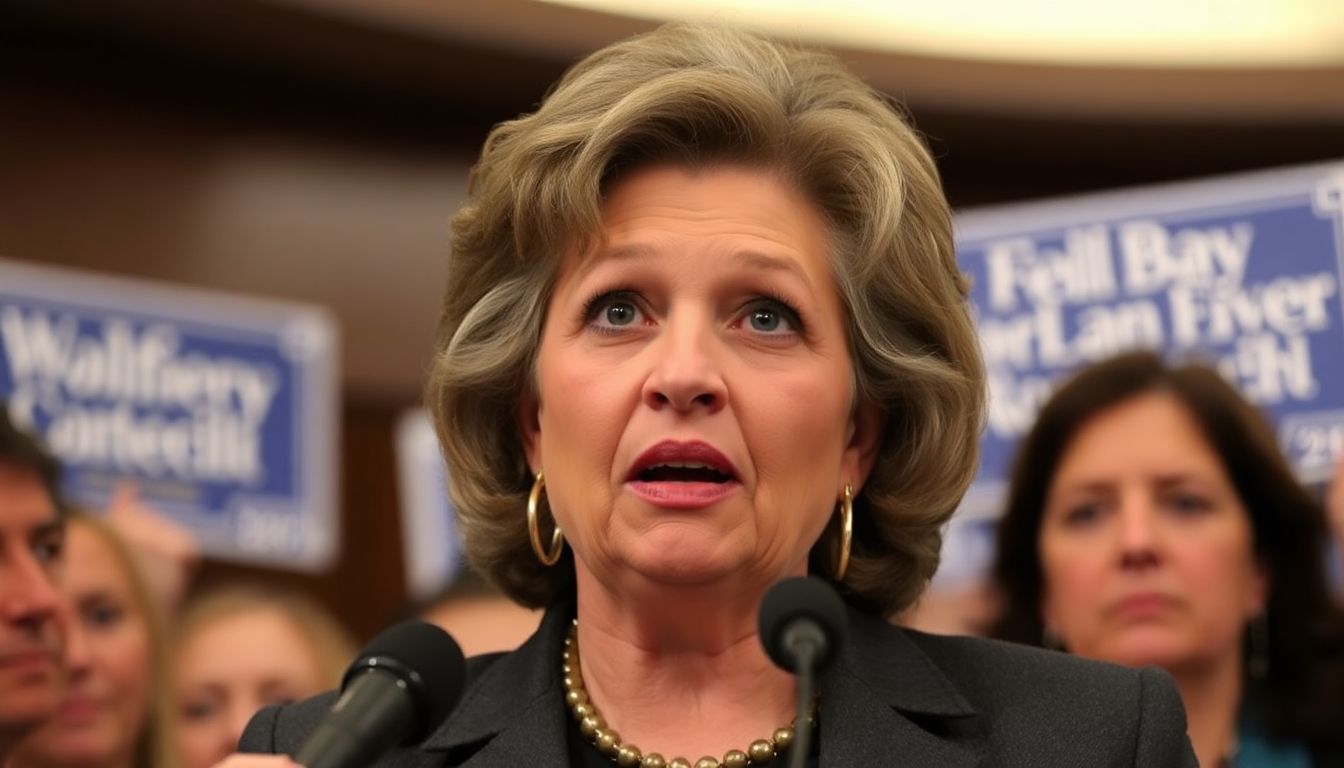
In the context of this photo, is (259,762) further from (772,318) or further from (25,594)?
(25,594)

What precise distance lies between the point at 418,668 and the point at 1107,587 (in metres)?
1.84

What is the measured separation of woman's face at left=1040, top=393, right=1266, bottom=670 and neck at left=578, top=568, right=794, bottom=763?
1.21 m

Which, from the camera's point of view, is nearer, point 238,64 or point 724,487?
point 724,487

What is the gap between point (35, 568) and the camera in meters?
3.15

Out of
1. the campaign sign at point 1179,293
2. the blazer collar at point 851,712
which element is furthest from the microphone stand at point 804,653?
the campaign sign at point 1179,293

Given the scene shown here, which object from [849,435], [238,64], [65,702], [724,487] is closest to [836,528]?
[849,435]

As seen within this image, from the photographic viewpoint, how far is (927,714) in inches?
84.6

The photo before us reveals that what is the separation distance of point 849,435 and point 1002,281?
2.16 metres

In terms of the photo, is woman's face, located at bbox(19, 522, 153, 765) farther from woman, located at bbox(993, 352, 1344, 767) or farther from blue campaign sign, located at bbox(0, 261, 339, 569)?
woman, located at bbox(993, 352, 1344, 767)

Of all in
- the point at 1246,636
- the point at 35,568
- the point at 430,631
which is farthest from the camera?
the point at 1246,636

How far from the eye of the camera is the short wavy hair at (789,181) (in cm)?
222

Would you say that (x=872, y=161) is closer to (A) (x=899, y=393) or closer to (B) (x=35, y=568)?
(A) (x=899, y=393)

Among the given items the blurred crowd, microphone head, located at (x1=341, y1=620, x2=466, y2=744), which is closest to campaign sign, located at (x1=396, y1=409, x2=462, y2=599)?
the blurred crowd

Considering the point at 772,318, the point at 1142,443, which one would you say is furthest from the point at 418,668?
the point at 1142,443
